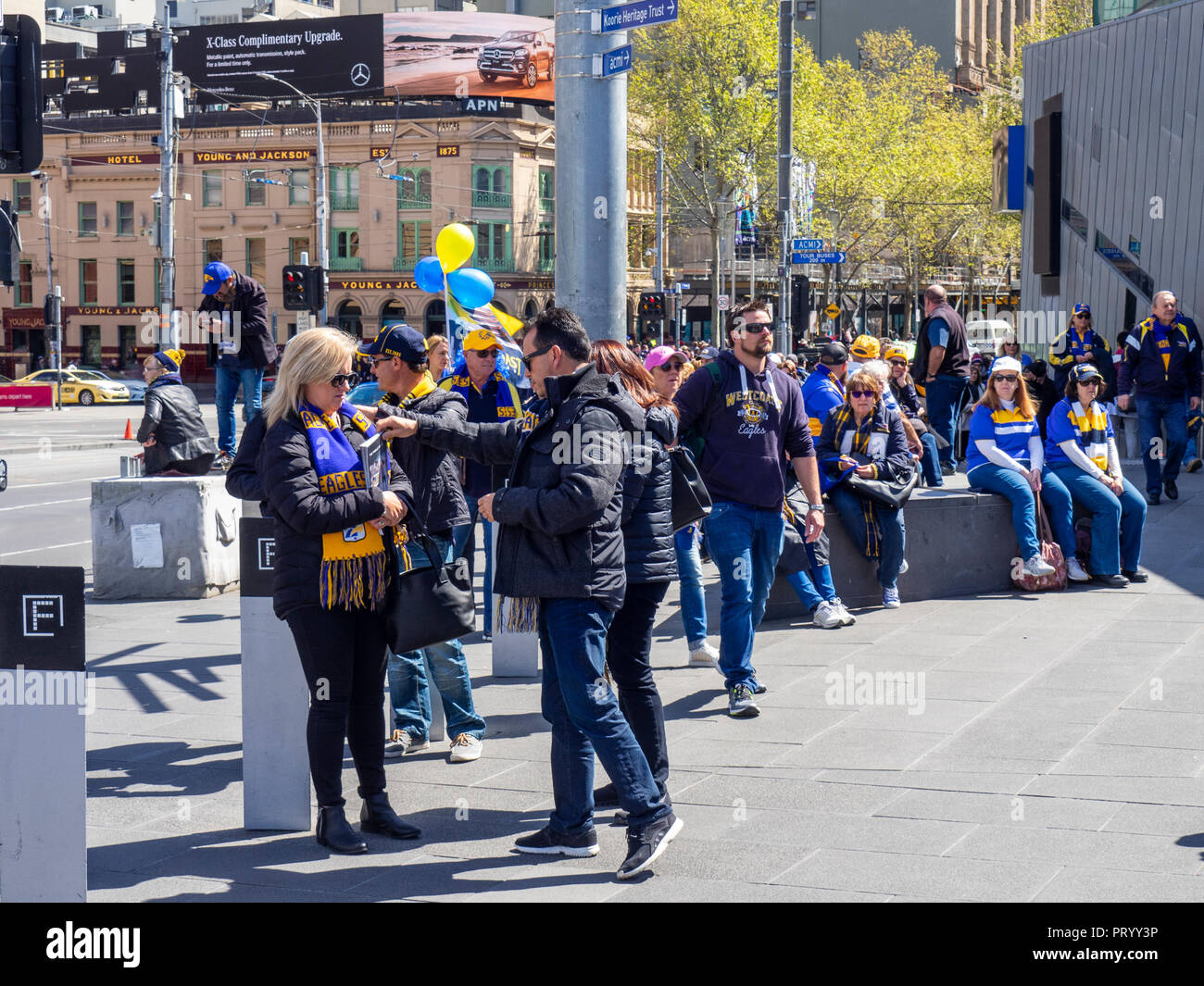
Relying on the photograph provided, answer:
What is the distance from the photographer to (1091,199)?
2116 cm

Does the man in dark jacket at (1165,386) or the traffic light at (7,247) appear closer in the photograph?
the traffic light at (7,247)

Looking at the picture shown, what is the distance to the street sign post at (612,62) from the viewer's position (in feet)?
26.4

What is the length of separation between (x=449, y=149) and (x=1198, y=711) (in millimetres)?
55799

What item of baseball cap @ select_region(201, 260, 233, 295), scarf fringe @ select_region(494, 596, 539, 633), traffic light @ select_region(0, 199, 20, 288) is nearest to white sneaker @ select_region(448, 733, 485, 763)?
scarf fringe @ select_region(494, 596, 539, 633)

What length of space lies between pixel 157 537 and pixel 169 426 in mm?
1250

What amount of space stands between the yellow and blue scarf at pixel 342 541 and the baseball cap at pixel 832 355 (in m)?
6.13

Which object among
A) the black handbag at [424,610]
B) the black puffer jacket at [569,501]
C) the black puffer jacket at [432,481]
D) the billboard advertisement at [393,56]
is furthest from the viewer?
the billboard advertisement at [393,56]

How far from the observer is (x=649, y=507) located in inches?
214

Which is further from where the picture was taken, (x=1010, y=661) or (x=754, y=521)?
(x=1010, y=661)

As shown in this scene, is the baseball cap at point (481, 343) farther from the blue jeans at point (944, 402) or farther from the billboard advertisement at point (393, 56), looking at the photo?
the billboard advertisement at point (393, 56)

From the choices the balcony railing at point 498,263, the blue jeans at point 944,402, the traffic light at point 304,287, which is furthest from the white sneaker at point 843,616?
the balcony railing at point 498,263

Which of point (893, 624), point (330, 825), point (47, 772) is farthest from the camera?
point (893, 624)

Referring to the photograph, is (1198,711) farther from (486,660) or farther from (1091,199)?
(1091,199)

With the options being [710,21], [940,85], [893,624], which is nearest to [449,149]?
[710,21]
